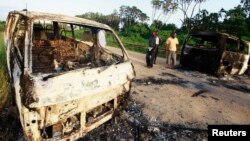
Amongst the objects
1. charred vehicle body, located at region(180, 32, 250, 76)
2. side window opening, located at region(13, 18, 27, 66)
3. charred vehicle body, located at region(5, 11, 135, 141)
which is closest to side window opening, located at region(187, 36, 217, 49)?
charred vehicle body, located at region(180, 32, 250, 76)

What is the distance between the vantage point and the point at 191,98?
21.1 feet

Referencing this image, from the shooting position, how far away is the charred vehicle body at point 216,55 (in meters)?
9.09

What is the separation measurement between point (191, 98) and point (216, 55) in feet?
10.9

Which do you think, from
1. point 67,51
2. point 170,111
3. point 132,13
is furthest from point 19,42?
point 132,13

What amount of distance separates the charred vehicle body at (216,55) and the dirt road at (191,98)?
47 cm

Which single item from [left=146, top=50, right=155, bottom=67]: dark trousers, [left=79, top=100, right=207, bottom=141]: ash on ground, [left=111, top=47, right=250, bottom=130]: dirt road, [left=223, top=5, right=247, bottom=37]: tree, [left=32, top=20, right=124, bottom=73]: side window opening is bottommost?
[left=79, top=100, right=207, bottom=141]: ash on ground

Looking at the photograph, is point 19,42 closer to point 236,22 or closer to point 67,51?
point 67,51

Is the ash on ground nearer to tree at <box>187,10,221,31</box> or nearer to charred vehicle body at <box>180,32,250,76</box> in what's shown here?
charred vehicle body at <box>180,32,250,76</box>

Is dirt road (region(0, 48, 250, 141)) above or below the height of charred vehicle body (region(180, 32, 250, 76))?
below

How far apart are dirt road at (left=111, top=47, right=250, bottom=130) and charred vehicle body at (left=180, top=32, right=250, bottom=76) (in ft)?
1.55

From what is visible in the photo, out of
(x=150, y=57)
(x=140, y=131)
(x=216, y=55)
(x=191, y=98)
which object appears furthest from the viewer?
(x=150, y=57)

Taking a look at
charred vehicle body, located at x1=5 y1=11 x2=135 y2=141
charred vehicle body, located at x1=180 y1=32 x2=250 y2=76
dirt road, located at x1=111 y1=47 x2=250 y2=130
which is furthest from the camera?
charred vehicle body, located at x1=180 y1=32 x2=250 y2=76

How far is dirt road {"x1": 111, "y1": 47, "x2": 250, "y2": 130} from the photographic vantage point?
5.08 metres

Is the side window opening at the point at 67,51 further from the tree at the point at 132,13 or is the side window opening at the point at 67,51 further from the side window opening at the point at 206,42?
the tree at the point at 132,13
